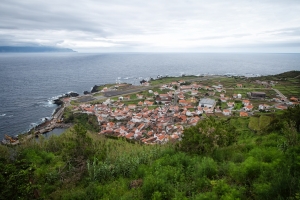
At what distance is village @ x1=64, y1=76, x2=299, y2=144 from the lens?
39.4 m

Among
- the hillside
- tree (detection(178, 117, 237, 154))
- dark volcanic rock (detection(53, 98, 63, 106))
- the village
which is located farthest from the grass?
dark volcanic rock (detection(53, 98, 63, 106))

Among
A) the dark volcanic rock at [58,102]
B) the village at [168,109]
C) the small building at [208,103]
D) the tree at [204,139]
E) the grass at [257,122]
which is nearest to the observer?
the tree at [204,139]

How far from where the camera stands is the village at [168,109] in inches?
1550

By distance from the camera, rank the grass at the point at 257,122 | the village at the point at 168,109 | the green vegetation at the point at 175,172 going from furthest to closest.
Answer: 1. the village at the point at 168,109
2. the grass at the point at 257,122
3. the green vegetation at the point at 175,172

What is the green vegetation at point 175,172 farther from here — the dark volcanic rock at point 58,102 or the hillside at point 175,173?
the dark volcanic rock at point 58,102

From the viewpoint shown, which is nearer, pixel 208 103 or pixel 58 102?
pixel 208 103

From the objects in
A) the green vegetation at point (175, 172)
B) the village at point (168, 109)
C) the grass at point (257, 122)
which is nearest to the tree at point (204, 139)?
the green vegetation at point (175, 172)

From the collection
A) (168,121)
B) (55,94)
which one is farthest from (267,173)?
(55,94)

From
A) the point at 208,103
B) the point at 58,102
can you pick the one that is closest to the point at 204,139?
the point at 208,103

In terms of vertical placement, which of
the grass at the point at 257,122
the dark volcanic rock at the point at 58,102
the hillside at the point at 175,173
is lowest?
the dark volcanic rock at the point at 58,102

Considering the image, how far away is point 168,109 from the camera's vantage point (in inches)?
2053

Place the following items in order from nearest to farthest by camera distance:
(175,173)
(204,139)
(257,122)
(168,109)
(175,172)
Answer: (175,173)
(175,172)
(204,139)
(257,122)
(168,109)

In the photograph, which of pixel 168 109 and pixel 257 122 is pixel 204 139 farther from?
pixel 168 109

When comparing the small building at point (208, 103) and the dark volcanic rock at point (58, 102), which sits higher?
the small building at point (208, 103)
